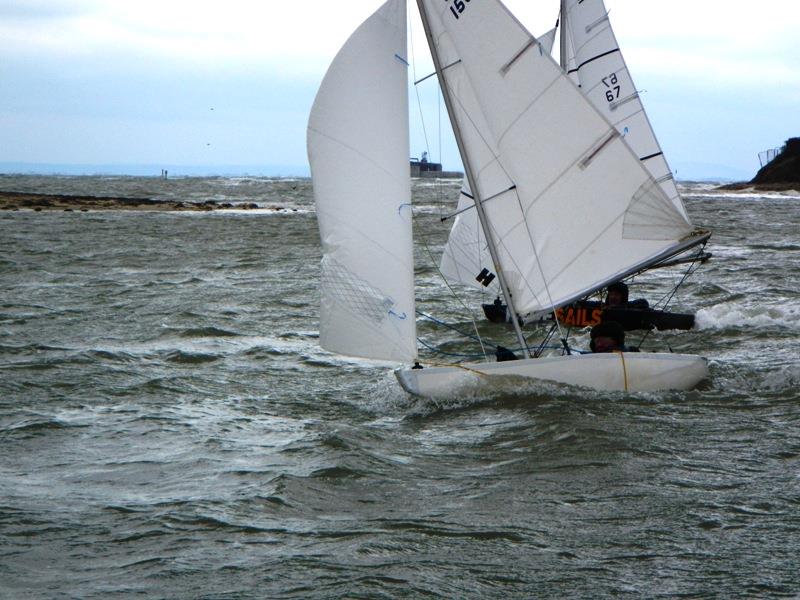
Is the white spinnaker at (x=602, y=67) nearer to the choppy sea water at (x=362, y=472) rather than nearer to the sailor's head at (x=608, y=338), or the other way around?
the choppy sea water at (x=362, y=472)

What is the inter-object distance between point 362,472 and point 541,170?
4.58 meters

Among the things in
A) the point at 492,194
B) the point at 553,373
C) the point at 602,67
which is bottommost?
the point at 553,373

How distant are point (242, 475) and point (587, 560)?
11.7ft

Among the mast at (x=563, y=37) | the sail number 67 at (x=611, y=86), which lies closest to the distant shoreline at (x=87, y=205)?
the mast at (x=563, y=37)

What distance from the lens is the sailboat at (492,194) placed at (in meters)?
11.7

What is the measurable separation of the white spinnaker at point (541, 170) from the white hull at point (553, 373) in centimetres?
109

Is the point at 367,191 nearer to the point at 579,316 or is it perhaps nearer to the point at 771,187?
the point at 579,316

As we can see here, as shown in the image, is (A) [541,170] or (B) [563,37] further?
(B) [563,37]

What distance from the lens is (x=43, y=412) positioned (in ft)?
40.9

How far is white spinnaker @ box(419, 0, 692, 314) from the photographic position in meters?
12.6

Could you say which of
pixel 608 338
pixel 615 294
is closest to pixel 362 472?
pixel 608 338

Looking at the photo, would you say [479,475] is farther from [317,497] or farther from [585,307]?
[585,307]

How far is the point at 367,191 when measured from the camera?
461 inches

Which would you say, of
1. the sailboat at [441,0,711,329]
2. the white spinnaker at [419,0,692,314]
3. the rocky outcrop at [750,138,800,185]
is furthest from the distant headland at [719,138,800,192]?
the white spinnaker at [419,0,692,314]
